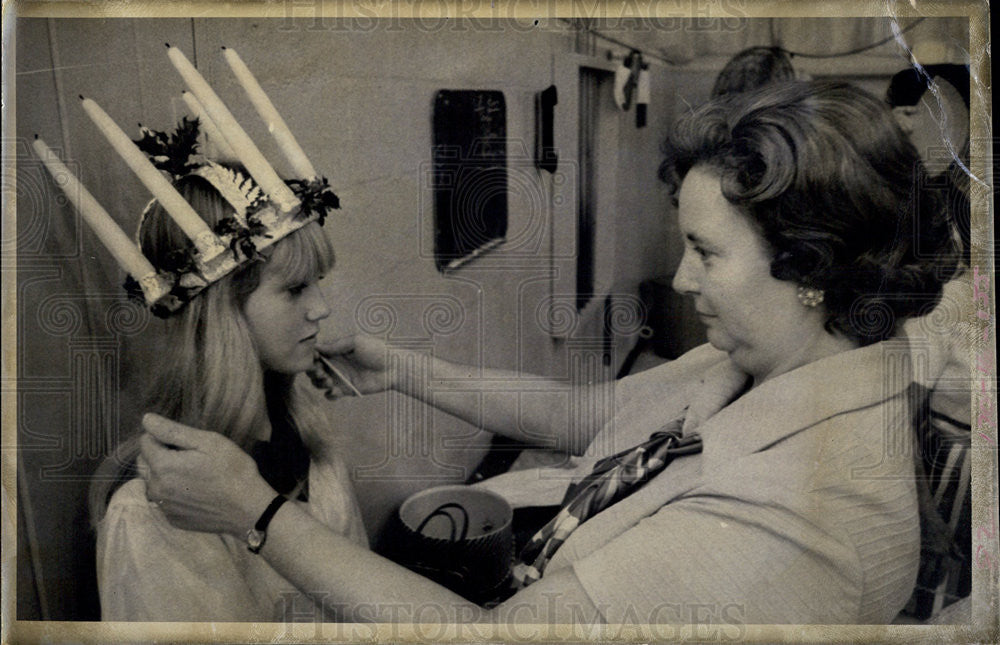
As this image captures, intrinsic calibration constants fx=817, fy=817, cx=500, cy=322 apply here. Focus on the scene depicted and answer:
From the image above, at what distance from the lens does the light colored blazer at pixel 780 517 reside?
1.64 metres

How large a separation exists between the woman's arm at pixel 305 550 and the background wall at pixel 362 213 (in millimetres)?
98

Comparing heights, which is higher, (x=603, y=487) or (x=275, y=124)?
(x=275, y=124)

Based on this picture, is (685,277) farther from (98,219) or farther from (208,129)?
(98,219)

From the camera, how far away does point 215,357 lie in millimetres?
1659

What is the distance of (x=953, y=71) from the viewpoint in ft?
5.59

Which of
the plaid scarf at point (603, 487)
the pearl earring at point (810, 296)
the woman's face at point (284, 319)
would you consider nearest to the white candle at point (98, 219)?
the woman's face at point (284, 319)

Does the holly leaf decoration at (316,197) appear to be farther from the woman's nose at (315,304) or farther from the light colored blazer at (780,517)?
the light colored blazer at (780,517)

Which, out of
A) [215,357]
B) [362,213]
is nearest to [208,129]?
[362,213]

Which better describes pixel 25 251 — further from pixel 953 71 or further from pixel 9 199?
pixel 953 71

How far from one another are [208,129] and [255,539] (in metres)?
0.84

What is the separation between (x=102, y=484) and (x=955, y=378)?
178cm

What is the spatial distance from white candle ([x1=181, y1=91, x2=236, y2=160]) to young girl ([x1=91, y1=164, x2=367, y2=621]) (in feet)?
0.13

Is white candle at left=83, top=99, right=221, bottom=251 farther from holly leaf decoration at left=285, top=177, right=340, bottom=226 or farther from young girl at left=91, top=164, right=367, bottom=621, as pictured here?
holly leaf decoration at left=285, top=177, right=340, bottom=226

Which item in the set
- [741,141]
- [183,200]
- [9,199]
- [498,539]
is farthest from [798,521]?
[9,199]
